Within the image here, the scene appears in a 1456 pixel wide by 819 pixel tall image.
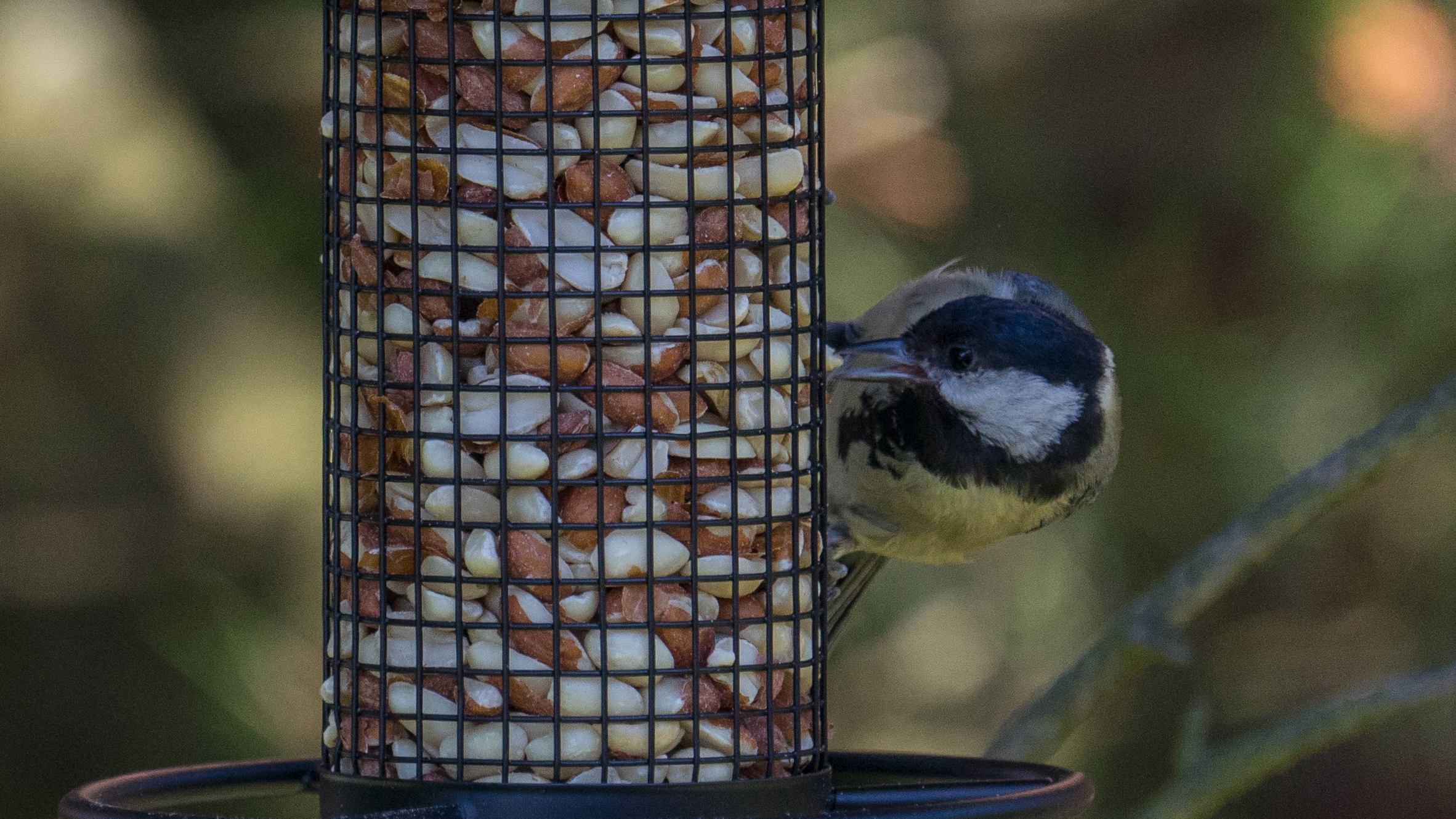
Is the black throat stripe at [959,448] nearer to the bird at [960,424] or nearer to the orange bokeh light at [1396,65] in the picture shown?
the bird at [960,424]

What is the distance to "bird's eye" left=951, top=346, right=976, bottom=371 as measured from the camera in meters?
2.94

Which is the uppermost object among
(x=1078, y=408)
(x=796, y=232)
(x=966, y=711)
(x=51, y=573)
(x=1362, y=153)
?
(x=1362, y=153)

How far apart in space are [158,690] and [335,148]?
237 cm

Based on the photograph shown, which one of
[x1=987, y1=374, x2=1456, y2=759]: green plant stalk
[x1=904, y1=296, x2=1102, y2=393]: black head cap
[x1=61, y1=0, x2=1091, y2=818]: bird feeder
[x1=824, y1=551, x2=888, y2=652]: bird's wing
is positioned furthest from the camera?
[x1=824, y1=551, x2=888, y2=652]: bird's wing

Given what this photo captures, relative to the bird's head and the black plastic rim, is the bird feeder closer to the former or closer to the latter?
the black plastic rim

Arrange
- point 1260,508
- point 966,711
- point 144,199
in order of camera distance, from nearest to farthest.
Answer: point 1260,508
point 144,199
point 966,711

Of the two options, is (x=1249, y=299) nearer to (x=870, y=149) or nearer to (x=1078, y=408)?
(x=870, y=149)

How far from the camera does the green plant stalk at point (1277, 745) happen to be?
3314 millimetres

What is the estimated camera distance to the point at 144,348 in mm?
3945

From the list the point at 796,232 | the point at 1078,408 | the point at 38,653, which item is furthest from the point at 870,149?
the point at 38,653

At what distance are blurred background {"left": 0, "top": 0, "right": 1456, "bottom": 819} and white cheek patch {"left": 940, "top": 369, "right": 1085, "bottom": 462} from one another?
904mm

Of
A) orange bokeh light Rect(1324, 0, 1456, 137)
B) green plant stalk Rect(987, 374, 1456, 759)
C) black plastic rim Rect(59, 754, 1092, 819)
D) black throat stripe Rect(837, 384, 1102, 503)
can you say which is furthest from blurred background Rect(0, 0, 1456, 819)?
black plastic rim Rect(59, 754, 1092, 819)

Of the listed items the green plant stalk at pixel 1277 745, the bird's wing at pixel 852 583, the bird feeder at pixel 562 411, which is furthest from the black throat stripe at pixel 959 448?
the bird feeder at pixel 562 411

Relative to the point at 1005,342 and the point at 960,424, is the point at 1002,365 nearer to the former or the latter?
the point at 1005,342
